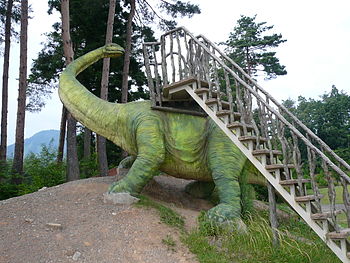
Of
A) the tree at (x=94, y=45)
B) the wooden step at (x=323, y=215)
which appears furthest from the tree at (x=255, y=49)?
the wooden step at (x=323, y=215)

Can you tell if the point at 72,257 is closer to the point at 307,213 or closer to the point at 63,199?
the point at 63,199

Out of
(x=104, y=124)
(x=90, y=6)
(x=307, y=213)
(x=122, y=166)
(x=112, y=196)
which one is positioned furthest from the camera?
(x=90, y=6)

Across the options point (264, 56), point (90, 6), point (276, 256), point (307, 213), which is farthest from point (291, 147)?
point (264, 56)

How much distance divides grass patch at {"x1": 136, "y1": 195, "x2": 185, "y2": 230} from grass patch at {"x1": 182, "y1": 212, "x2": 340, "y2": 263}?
34 centimetres

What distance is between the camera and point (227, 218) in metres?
5.73

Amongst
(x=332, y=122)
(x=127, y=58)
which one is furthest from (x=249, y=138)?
(x=332, y=122)

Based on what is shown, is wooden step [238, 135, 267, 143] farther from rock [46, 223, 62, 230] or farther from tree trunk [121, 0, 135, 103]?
tree trunk [121, 0, 135, 103]

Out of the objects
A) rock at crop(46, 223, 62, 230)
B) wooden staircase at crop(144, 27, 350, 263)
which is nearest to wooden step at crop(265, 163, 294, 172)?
wooden staircase at crop(144, 27, 350, 263)

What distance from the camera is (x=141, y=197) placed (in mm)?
6430

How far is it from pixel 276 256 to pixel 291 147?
1.57 m

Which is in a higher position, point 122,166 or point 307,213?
point 122,166

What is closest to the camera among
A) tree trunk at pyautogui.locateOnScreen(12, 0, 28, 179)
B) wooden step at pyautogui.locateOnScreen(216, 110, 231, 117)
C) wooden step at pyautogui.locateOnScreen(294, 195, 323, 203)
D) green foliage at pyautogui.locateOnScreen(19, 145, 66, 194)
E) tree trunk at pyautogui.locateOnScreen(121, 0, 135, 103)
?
wooden step at pyautogui.locateOnScreen(294, 195, 323, 203)

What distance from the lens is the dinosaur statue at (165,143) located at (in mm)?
6297

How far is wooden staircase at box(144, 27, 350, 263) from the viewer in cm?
438
